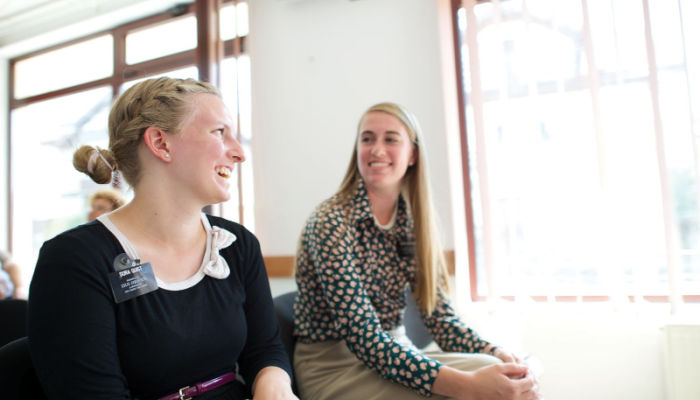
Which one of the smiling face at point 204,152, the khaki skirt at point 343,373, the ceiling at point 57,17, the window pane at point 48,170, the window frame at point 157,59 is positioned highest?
the ceiling at point 57,17

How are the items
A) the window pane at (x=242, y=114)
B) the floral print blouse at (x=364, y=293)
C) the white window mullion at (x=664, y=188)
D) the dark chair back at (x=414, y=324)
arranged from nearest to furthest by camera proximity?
the floral print blouse at (x=364, y=293) < the dark chair back at (x=414, y=324) < the white window mullion at (x=664, y=188) < the window pane at (x=242, y=114)

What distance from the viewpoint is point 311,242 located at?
5.05 feet

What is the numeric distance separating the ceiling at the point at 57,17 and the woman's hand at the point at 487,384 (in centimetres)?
356

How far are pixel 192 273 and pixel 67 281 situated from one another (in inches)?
11.3

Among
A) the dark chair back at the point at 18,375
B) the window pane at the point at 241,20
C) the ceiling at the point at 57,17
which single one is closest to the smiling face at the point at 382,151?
the dark chair back at the point at 18,375

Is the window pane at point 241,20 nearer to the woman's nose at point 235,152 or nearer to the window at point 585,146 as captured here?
the window at point 585,146

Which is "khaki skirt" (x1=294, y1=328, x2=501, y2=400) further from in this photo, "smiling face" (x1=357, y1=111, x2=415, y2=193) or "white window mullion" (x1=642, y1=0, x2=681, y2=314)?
"white window mullion" (x1=642, y1=0, x2=681, y2=314)

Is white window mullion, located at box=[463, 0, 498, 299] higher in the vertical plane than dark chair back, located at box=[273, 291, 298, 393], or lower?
higher

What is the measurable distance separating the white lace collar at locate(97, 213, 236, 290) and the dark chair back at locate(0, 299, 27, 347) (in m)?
0.70

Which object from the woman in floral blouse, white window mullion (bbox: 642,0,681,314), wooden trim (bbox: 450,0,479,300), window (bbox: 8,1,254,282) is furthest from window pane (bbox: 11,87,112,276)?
white window mullion (bbox: 642,0,681,314)

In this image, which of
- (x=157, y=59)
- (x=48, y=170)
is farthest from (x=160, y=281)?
(x=48, y=170)

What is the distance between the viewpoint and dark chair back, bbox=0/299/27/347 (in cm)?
146

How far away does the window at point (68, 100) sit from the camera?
146 inches

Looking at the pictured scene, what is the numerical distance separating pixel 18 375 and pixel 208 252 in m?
0.46
